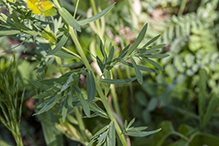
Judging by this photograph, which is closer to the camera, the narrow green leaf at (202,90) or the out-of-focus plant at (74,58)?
the out-of-focus plant at (74,58)

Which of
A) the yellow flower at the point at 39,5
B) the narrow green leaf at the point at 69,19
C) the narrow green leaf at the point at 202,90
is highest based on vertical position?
the yellow flower at the point at 39,5

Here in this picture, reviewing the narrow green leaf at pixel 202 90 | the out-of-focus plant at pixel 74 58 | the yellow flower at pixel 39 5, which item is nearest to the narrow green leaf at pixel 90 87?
Answer: the out-of-focus plant at pixel 74 58

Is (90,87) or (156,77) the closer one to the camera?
(90,87)

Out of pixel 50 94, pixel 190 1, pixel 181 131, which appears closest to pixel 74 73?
pixel 50 94

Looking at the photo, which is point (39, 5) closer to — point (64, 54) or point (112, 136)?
point (64, 54)

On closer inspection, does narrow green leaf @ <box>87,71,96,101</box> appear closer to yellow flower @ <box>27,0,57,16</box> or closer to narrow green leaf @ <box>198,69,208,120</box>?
yellow flower @ <box>27,0,57,16</box>

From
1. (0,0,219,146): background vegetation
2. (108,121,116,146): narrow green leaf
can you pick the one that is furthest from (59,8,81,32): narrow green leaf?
(0,0,219,146): background vegetation

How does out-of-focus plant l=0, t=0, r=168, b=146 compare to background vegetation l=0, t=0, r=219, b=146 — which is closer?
out-of-focus plant l=0, t=0, r=168, b=146

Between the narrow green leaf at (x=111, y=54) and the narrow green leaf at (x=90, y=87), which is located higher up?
the narrow green leaf at (x=111, y=54)

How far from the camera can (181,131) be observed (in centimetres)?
63

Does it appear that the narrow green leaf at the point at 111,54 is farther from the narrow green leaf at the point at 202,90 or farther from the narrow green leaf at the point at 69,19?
Answer: the narrow green leaf at the point at 202,90

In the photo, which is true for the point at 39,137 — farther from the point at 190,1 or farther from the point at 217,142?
the point at 190,1

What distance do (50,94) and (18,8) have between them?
13 centimetres

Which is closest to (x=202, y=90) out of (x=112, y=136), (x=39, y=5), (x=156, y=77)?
(x=156, y=77)
